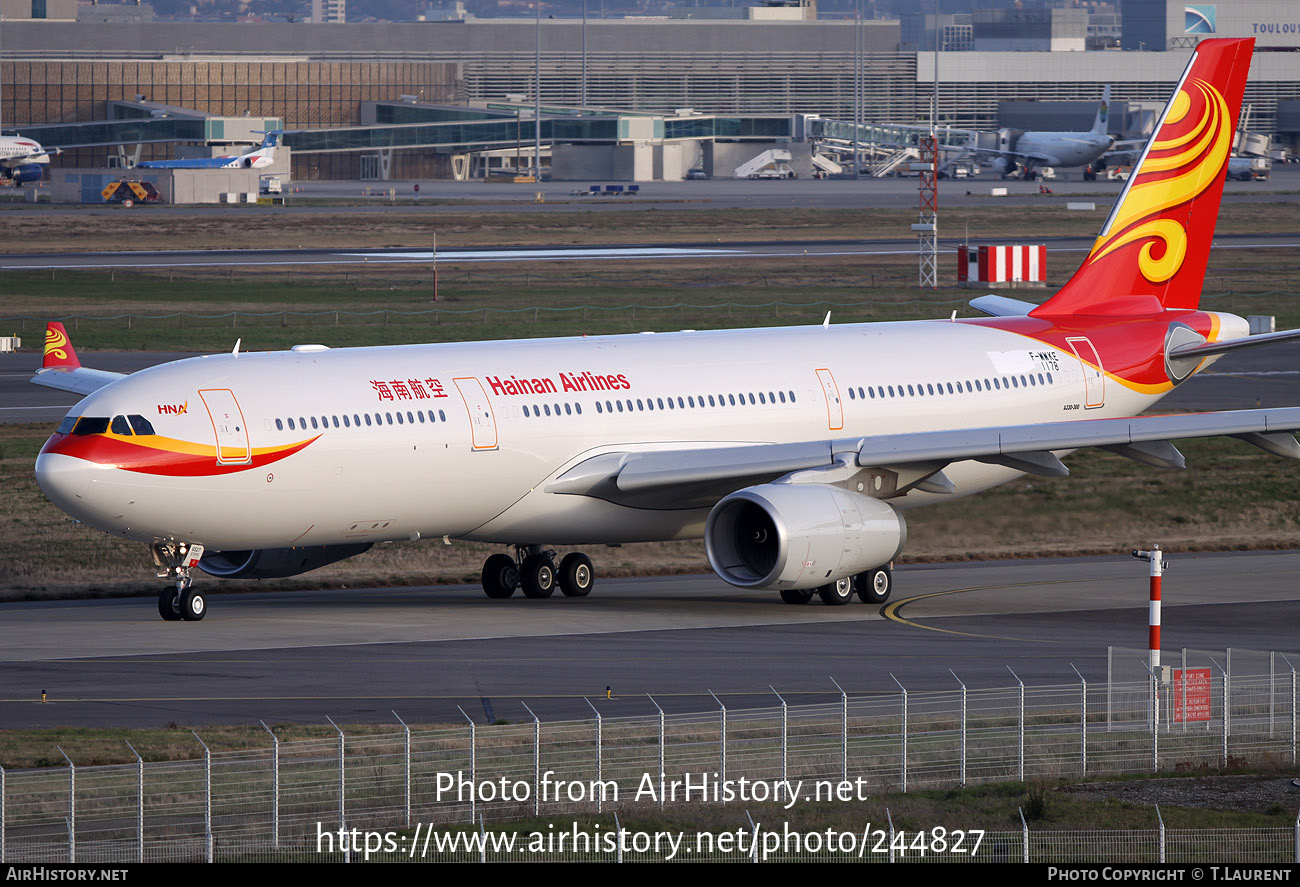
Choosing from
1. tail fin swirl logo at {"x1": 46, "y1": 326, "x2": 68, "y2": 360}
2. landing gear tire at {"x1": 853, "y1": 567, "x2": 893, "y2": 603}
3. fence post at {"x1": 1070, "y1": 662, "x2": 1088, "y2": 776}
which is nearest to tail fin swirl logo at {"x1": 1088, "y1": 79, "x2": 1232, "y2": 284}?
landing gear tire at {"x1": 853, "y1": 567, "x2": 893, "y2": 603}

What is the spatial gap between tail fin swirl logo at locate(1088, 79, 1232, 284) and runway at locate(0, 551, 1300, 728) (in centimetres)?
872

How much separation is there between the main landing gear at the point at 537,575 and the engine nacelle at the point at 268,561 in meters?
3.55

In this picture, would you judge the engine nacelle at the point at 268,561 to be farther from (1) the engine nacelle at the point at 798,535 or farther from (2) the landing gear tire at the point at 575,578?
(1) the engine nacelle at the point at 798,535

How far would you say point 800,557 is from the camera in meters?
39.1

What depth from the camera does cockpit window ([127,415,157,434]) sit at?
36.7m

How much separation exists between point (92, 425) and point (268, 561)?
18.8 ft

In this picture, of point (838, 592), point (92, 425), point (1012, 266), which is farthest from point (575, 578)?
point (1012, 266)

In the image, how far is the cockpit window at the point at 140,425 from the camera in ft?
120

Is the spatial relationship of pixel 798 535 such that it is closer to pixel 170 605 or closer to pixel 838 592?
pixel 838 592

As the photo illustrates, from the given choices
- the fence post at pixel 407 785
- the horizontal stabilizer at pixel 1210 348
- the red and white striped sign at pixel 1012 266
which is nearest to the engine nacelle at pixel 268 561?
the fence post at pixel 407 785

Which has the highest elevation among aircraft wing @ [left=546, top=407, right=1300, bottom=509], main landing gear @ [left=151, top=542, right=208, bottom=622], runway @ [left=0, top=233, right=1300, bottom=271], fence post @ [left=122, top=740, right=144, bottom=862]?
runway @ [left=0, top=233, right=1300, bottom=271]

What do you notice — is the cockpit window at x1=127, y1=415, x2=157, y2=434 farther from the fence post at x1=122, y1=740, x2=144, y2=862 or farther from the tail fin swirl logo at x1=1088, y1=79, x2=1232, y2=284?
the tail fin swirl logo at x1=1088, y1=79, x2=1232, y2=284

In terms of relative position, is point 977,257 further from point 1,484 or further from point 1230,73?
point 1,484
